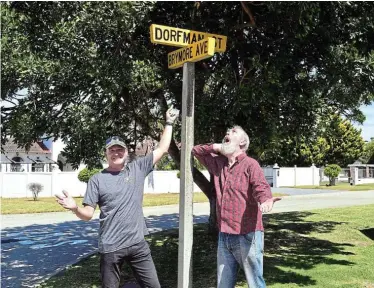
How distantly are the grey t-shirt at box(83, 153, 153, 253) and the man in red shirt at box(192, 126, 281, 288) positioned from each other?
64 centimetres

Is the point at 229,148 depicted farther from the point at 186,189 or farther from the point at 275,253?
the point at 275,253

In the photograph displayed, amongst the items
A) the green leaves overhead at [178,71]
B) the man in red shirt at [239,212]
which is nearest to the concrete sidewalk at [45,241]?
the green leaves overhead at [178,71]

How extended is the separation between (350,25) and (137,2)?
2534 millimetres

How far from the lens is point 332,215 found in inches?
553

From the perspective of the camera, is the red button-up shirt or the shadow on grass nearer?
the red button-up shirt

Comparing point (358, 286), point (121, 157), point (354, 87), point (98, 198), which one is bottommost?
point (358, 286)

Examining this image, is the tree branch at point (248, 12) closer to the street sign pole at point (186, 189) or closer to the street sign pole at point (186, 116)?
the street sign pole at point (186, 116)

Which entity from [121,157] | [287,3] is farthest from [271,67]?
[121,157]

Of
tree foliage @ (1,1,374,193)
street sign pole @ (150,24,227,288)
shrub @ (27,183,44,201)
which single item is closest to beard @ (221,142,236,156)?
street sign pole @ (150,24,227,288)

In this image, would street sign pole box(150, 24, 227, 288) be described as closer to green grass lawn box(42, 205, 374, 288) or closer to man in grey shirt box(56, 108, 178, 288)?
man in grey shirt box(56, 108, 178, 288)

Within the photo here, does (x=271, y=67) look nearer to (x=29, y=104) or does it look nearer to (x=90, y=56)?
(x=90, y=56)

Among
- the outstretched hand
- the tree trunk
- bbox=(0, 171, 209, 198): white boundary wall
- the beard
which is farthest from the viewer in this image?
bbox=(0, 171, 209, 198): white boundary wall

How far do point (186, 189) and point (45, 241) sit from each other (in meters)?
8.42

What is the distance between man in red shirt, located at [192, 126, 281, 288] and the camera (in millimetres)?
3662
